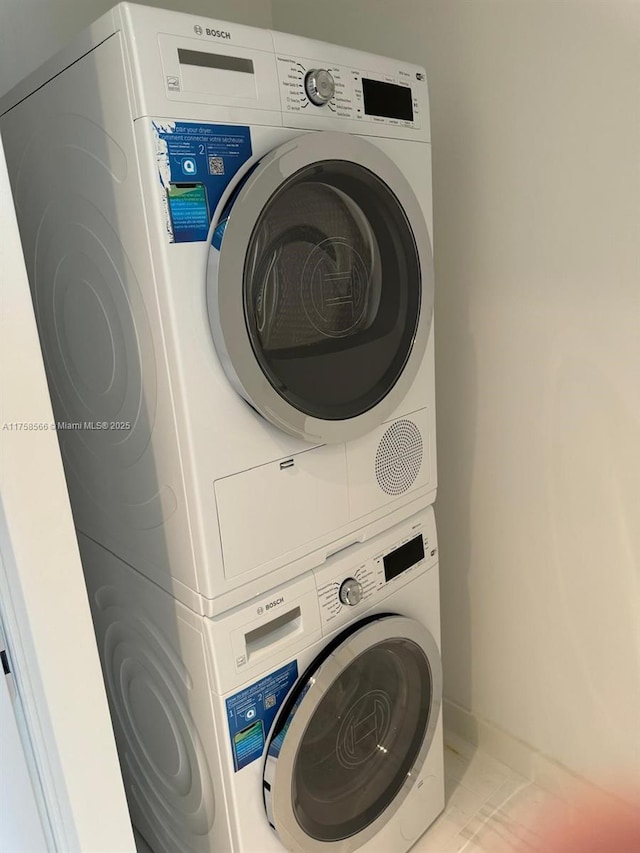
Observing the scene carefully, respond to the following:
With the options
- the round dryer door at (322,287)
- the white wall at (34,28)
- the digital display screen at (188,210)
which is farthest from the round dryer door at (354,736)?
the white wall at (34,28)

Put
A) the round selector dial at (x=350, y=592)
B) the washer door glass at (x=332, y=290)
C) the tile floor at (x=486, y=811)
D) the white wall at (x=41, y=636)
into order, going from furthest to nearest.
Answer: the tile floor at (x=486, y=811), the round selector dial at (x=350, y=592), the washer door glass at (x=332, y=290), the white wall at (x=41, y=636)

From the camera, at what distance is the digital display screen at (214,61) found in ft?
3.08

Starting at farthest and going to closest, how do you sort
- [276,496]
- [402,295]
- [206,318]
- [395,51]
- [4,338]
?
[395,51], [402,295], [276,496], [206,318], [4,338]

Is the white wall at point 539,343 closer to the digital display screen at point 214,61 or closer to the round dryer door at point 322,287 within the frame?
the round dryer door at point 322,287

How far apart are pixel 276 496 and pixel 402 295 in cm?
Answer: 44

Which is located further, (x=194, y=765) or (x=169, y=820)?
(x=169, y=820)

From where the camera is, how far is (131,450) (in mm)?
1164

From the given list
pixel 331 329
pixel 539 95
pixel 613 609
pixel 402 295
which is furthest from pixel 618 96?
pixel 613 609

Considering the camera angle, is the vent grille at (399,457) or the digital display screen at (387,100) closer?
the digital display screen at (387,100)

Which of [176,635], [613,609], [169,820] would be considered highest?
[176,635]

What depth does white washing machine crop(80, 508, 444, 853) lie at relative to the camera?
1170 millimetres

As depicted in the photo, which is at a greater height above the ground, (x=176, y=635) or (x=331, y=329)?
(x=331, y=329)

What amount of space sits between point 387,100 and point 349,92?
0.32ft

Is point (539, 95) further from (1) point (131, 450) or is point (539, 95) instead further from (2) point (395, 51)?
(1) point (131, 450)
